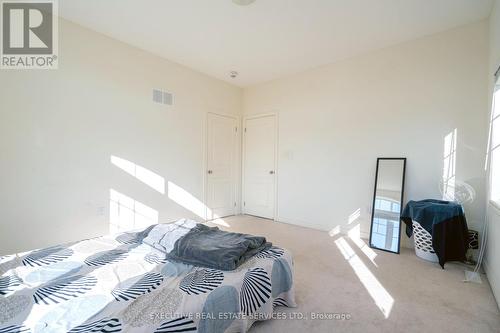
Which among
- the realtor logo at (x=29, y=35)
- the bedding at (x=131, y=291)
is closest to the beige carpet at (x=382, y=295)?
the bedding at (x=131, y=291)

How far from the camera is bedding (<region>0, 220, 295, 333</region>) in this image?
1000 mm

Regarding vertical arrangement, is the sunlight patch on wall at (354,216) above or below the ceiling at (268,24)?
below

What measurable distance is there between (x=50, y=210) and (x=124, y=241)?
4.87ft

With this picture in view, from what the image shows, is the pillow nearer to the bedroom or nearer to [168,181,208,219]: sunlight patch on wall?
the bedroom

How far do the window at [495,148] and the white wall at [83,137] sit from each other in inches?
151

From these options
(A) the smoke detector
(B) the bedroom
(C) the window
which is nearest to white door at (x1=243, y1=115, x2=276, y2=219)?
(B) the bedroom

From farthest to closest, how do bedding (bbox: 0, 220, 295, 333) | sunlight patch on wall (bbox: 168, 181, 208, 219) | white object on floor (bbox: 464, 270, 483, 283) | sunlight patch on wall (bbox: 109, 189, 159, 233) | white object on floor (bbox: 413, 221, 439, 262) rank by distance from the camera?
1. sunlight patch on wall (bbox: 168, 181, 208, 219)
2. sunlight patch on wall (bbox: 109, 189, 159, 233)
3. white object on floor (bbox: 413, 221, 439, 262)
4. white object on floor (bbox: 464, 270, 483, 283)
5. bedding (bbox: 0, 220, 295, 333)

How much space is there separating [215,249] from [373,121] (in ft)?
9.93

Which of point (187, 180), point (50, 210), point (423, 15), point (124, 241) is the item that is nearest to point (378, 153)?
point (423, 15)

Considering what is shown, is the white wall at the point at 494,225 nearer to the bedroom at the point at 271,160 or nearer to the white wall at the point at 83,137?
the bedroom at the point at 271,160

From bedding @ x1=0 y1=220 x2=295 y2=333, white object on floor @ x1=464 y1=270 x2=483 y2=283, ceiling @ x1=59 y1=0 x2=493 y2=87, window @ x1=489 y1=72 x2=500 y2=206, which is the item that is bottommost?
white object on floor @ x1=464 y1=270 x2=483 y2=283

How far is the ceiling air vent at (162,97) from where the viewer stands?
3.62 meters

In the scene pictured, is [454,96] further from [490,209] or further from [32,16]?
[32,16]

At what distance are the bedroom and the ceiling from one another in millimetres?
24
